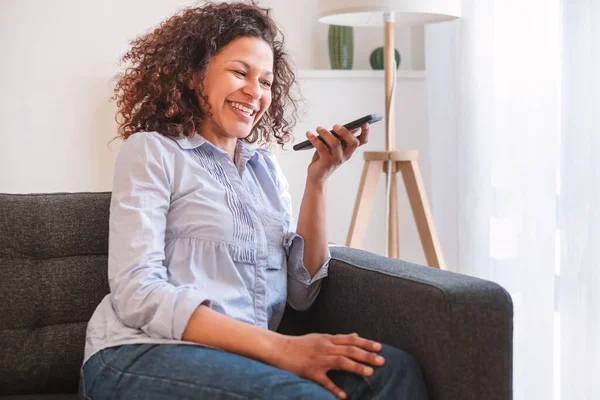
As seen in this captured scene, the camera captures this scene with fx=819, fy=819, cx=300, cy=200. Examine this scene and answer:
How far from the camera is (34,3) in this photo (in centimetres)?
277

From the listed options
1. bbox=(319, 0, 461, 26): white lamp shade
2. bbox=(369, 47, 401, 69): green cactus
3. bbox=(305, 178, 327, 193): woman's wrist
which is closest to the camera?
bbox=(305, 178, 327, 193): woman's wrist

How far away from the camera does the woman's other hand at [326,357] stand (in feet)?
4.05

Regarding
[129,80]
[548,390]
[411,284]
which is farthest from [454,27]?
[411,284]

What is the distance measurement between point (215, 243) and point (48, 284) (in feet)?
1.20

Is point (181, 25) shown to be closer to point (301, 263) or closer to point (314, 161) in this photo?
point (314, 161)

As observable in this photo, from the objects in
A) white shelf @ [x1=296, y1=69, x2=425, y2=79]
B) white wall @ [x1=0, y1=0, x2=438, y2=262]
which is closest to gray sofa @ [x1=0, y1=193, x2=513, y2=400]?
white wall @ [x1=0, y1=0, x2=438, y2=262]

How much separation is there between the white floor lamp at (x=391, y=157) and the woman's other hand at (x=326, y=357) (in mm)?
1235

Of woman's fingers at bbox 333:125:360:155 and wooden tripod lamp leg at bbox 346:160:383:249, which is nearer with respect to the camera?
woman's fingers at bbox 333:125:360:155

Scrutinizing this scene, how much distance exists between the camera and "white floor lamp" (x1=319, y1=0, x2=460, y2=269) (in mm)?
2477

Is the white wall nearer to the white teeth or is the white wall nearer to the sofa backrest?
the sofa backrest

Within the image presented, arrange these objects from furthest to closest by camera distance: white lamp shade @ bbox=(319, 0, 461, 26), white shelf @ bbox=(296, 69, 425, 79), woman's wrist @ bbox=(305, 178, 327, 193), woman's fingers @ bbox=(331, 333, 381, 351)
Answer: white shelf @ bbox=(296, 69, 425, 79)
white lamp shade @ bbox=(319, 0, 461, 26)
woman's wrist @ bbox=(305, 178, 327, 193)
woman's fingers @ bbox=(331, 333, 381, 351)

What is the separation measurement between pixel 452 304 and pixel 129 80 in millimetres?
812

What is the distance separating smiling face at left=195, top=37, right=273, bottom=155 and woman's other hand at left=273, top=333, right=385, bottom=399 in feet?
1.58

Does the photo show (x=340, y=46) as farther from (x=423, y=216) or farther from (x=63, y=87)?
(x=63, y=87)
